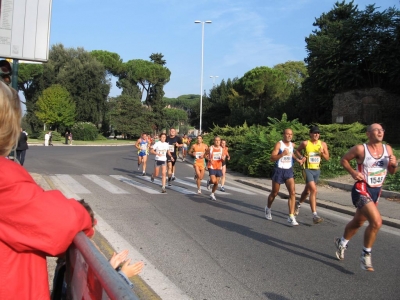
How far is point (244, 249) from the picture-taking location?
6508 mm

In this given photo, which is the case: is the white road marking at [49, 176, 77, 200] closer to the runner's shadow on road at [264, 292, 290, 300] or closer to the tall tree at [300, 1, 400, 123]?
the runner's shadow on road at [264, 292, 290, 300]

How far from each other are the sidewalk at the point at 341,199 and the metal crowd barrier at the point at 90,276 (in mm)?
8019

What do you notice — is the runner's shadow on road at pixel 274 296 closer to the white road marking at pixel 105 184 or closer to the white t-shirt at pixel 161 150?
the white road marking at pixel 105 184

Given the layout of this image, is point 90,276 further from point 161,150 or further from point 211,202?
point 161,150

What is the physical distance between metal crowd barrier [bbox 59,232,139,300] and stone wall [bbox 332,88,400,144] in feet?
92.2

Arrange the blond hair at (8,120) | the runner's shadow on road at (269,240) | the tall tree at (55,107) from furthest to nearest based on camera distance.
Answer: the tall tree at (55,107) < the runner's shadow on road at (269,240) < the blond hair at (8,120)

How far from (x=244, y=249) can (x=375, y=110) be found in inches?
959

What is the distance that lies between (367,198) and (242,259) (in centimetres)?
180

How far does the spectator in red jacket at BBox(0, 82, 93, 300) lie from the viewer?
166 cm

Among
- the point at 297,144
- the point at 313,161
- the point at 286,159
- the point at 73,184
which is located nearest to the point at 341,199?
the point at 313,161

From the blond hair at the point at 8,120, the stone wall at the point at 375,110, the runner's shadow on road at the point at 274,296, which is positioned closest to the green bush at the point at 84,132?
the stone wall at the point at 375,110

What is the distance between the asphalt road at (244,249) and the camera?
4.86m

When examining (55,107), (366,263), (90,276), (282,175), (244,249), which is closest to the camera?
(90,276)

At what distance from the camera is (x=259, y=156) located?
59.3 feet
